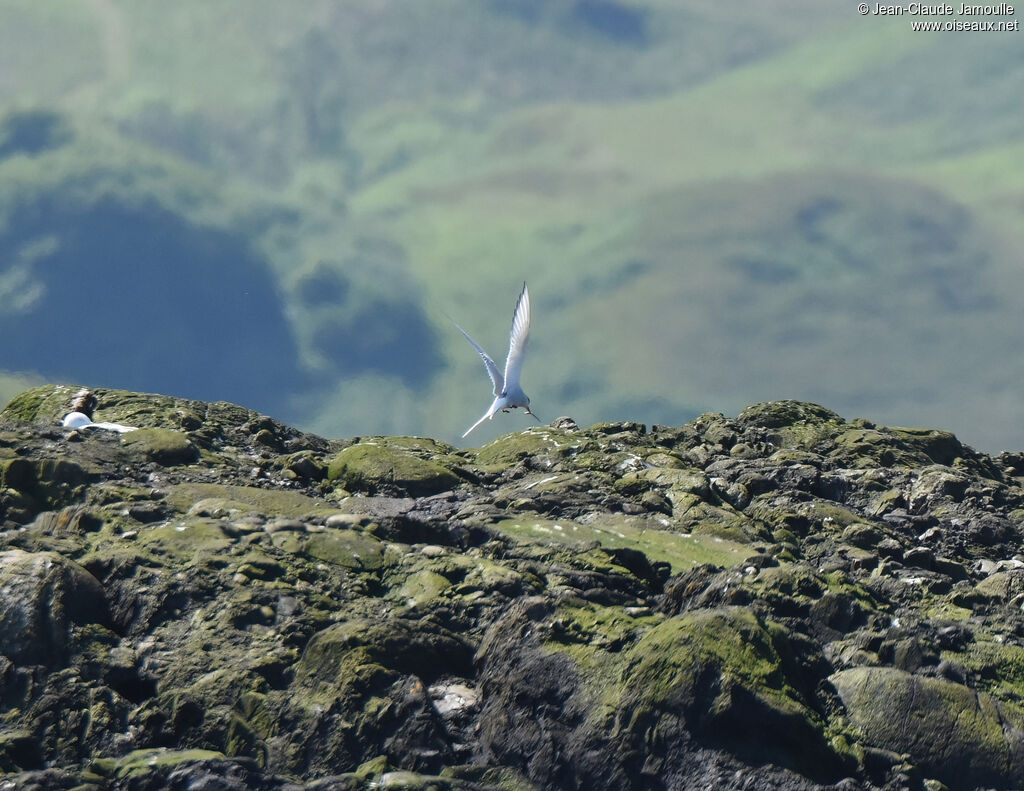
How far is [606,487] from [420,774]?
58.6 ft

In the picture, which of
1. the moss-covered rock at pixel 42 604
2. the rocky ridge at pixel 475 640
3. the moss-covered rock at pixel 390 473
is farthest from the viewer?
the moss-covered rock at pixel 390 473

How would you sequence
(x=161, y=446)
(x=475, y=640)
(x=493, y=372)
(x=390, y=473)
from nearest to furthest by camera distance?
(x=475, y=640) < (x=161, y=446) < (x=390, y=473) < (x=493, y=372)

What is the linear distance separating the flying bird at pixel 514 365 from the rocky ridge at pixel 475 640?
10173 mm

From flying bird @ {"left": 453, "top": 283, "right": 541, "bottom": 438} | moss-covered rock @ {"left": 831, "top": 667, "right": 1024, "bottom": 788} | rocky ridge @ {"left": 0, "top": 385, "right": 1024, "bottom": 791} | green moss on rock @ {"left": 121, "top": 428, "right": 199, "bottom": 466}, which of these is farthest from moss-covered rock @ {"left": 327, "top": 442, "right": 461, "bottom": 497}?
moss-covered rock @ {"left": 831, "top": 667, "right": 1024, "bottom": 788}

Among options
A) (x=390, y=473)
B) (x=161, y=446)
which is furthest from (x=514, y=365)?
(x=161, y=446)

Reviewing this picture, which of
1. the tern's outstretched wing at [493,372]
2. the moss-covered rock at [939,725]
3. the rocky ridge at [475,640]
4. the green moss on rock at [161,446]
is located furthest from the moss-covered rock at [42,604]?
the tern's outstretched wing at [493,372]

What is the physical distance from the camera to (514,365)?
153 feet

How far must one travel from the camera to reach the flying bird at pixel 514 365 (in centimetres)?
4600

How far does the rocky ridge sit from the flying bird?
1017 centimetres

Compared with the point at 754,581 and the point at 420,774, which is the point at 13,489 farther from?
the point at 754,581

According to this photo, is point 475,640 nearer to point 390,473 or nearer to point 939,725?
point 939,725

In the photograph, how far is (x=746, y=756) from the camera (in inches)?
785

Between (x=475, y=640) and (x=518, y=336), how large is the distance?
76.9 ft

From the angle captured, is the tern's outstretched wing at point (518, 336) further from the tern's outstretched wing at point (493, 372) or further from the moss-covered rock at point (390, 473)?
the moss-covered rock at point (390, 473)
